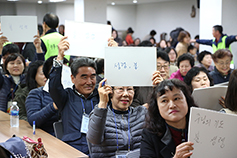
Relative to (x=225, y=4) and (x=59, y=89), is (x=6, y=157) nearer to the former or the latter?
(x=59, y=89)

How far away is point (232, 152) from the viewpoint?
164 centimetres

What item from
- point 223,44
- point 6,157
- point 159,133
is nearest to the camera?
point 6,157

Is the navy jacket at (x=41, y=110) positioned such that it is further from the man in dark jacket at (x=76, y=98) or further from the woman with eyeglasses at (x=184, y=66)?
the woman with eyeglasses at (x=184, y=66)

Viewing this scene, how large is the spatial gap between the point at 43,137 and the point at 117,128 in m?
0.70

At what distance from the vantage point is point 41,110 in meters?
3.11

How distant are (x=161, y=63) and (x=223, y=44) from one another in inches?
118

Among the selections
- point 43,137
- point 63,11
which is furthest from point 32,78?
point 63,11

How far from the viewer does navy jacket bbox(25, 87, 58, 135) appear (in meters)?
3.07

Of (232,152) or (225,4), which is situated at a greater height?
(225,4)

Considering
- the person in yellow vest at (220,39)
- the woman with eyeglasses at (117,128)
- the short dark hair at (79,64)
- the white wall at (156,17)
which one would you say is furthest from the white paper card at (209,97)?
the white wall at (156,17)

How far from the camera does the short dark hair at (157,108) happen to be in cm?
218

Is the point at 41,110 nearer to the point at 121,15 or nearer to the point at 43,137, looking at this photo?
the point at 43,137

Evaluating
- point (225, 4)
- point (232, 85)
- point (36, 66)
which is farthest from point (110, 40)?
point (225, 4)

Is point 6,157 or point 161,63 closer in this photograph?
point 6,157
